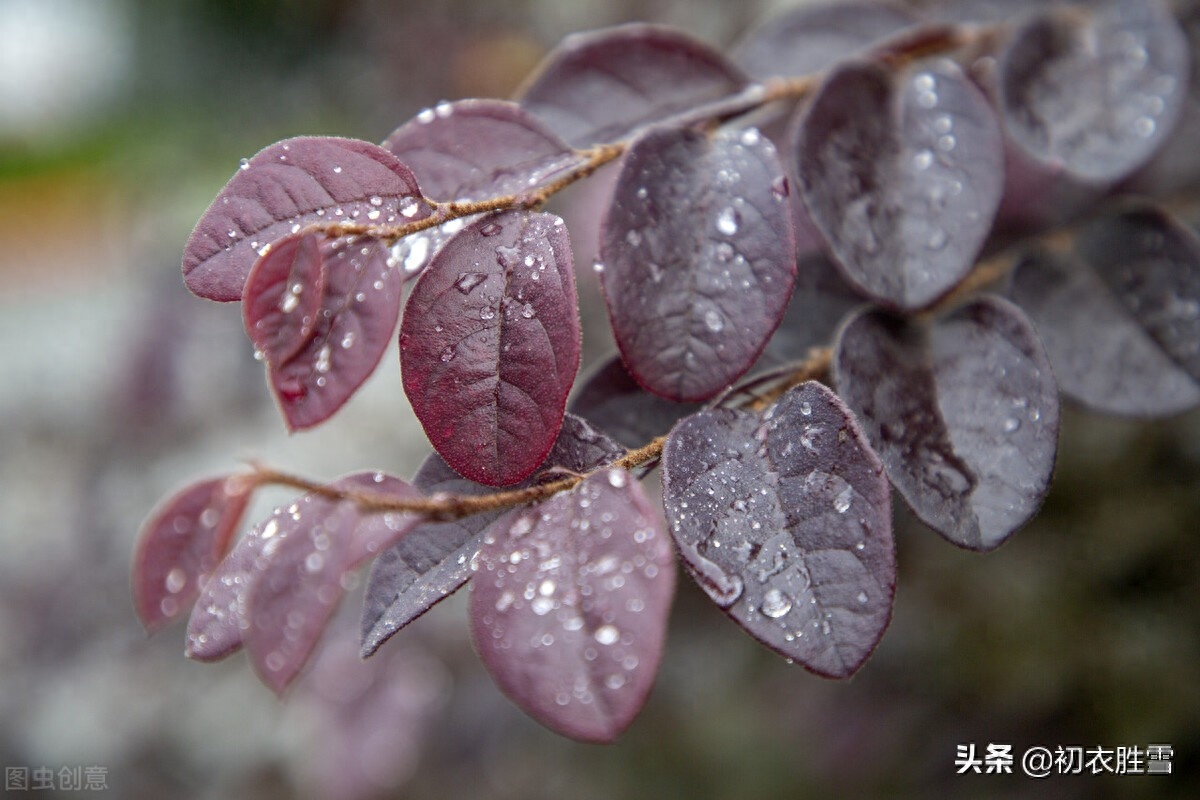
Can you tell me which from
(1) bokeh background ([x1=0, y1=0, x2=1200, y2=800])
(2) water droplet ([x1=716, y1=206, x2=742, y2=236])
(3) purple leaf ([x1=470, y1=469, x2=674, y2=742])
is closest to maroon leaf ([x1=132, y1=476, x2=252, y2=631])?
(1) bokeh background ([x1=0, y1=0, x2=1200, y2=800])

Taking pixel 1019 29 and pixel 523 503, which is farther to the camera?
pixel 1019 29

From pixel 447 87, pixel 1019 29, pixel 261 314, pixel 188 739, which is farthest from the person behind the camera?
pixel 447 87

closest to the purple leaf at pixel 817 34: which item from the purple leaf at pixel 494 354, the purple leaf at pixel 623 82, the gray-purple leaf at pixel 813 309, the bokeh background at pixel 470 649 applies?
the purple leaf at pixel 623 82

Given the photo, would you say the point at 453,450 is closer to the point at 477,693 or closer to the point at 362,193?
the point at 362,193

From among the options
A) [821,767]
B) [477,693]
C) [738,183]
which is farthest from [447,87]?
[738,183]

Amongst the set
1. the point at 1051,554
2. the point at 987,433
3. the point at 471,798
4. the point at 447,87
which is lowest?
the point at 471,798

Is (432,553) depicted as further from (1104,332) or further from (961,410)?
(1104,332)

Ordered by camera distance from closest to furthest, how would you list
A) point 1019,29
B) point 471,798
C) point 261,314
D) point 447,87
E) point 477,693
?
1. point 261,314
2. point 1019,29
3. point 477,693
4. point 471,798
5. point 447,87

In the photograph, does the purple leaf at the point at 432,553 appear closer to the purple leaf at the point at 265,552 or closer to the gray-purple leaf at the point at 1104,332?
the purple leaf at the point at 265,552
